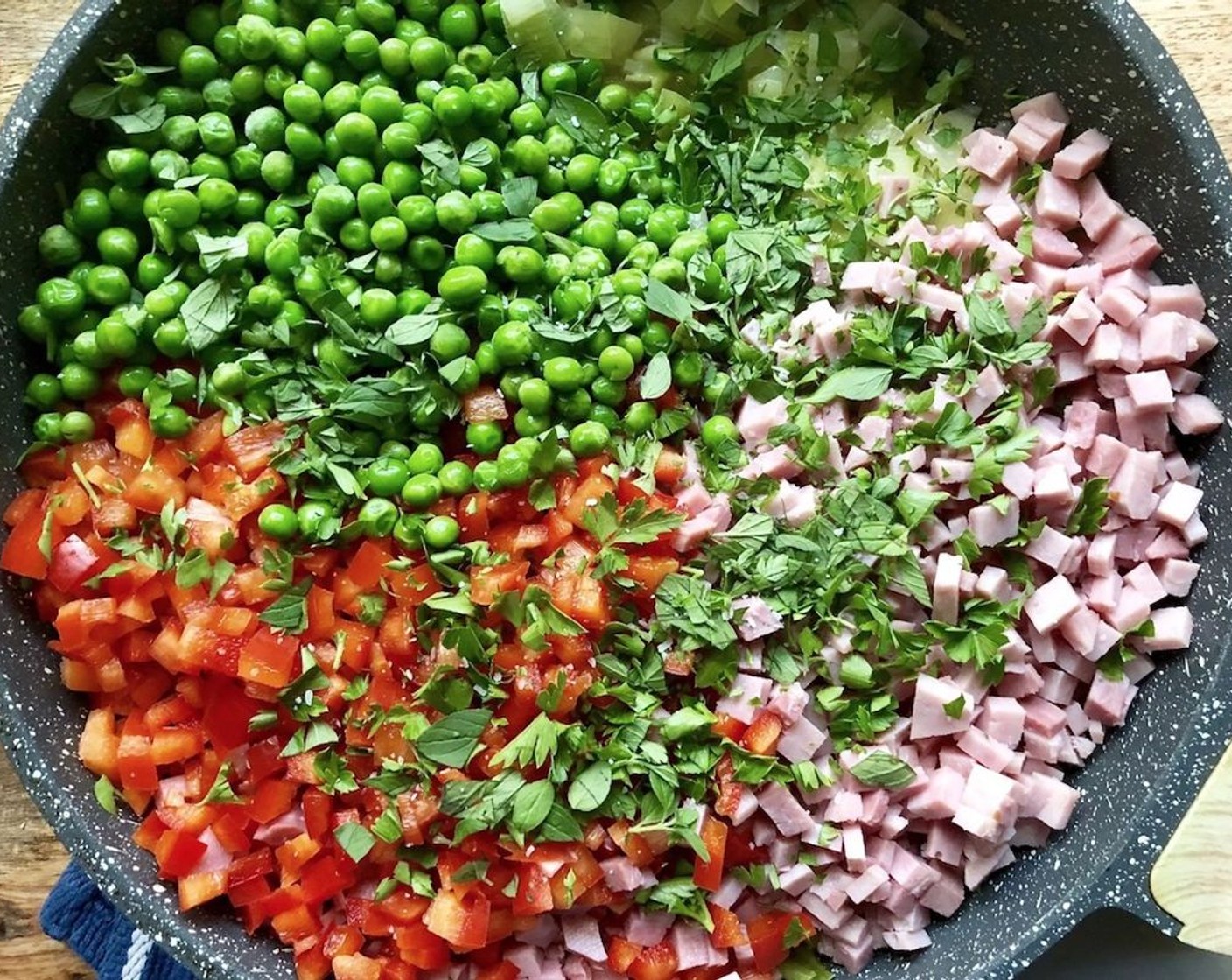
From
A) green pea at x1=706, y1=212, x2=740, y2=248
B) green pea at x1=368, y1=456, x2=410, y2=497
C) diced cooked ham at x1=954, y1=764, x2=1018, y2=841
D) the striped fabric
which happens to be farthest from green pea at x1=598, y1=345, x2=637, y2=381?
the striped fabric

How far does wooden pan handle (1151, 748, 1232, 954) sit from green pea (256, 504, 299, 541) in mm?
1660

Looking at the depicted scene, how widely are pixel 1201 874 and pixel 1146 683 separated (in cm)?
41

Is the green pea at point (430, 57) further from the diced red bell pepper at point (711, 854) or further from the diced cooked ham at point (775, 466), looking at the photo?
the diced red bell pepper at point (711, 854)

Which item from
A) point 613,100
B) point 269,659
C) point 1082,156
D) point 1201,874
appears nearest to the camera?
point 1201,874

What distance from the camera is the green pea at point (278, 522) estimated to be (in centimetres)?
208

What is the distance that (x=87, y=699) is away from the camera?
7.34ft

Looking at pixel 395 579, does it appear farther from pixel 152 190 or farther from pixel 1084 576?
pixel 1084 576

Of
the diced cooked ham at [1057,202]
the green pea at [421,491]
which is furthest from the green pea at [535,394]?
the diced cooked ham at [1057,202]

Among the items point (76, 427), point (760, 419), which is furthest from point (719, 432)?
point (76, 427)

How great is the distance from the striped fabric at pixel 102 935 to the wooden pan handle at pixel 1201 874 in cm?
196

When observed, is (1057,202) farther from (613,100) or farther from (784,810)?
(784,810)

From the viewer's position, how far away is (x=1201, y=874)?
191 centimetres

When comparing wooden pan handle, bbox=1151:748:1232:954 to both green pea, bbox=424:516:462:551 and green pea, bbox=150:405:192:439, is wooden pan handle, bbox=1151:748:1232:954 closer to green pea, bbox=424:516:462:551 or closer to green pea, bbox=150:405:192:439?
green pea, bbox=424:516:462:551

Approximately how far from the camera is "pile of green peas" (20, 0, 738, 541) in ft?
7.09
